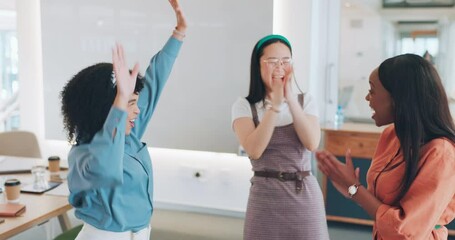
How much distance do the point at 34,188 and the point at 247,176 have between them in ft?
6.67

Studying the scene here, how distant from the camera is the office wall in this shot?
3.94m

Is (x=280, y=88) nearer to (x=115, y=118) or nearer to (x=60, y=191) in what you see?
(x=115, y=118)

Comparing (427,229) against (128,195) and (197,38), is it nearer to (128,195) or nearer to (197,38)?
(128,195)

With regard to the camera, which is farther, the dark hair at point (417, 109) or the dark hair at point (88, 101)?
the dark hair at point (88, 101)

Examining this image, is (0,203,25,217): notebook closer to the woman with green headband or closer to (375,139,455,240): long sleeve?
the woman with green headband

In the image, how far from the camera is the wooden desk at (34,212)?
1.89 m

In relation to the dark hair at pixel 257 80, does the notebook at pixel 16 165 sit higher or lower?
lower

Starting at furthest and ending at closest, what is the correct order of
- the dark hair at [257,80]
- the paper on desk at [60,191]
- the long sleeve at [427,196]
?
1. the paper on desk at [60,191]
2. the dark hair at [257,80]
3. the long sleeve at [427,196]

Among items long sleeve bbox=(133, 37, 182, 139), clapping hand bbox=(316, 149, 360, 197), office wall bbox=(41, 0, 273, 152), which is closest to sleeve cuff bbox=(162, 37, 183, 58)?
long sleeve bbox=(133, 37, 182, 139)

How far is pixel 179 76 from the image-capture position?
13.5 ft

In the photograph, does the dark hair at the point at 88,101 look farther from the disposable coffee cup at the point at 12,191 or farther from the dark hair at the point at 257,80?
the disposable coffee cup at the point at 12,191

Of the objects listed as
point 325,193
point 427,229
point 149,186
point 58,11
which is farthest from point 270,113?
point 58,11

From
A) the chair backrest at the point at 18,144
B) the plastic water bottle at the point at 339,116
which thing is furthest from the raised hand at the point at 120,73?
the plastic water bottle at the point at 339,116

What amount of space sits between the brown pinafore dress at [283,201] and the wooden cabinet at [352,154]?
1.87m
